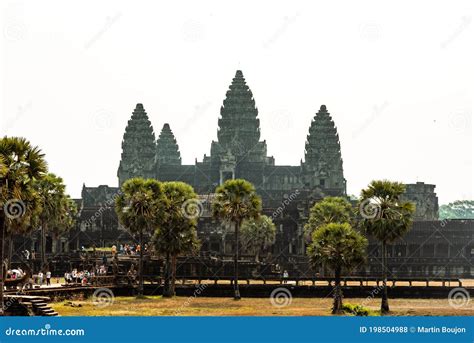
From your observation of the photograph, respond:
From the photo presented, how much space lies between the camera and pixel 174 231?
2913 inches

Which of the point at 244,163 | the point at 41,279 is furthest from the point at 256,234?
the point at 244,163

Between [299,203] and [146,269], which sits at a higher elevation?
[299,203]

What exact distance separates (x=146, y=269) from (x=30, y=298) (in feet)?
123

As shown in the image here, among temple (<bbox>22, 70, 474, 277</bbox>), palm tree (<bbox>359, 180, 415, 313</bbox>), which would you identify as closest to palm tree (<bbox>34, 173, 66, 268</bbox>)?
palm tree (<bbox>359, 180, 415, 313</bbox>)

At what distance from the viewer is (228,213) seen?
76.5 m

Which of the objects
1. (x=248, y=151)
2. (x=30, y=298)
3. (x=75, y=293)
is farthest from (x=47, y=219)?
(x=248, y=151)

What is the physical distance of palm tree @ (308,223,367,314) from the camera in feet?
200

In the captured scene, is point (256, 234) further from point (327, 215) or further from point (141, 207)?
point (141, 207)

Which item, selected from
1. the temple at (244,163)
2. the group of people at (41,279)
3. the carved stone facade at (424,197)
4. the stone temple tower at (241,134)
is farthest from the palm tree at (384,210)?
the stone temple tower at (241,134)

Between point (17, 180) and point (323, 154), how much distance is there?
13995 cm

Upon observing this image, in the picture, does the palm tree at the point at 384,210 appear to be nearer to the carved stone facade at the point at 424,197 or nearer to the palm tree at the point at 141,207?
the palm tree at the point at 141,207

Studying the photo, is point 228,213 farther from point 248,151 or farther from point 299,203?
point 248,151

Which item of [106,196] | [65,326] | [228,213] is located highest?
[106,196]

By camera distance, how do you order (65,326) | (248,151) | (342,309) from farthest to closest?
(248,151) → (342,309) → (65,326)
